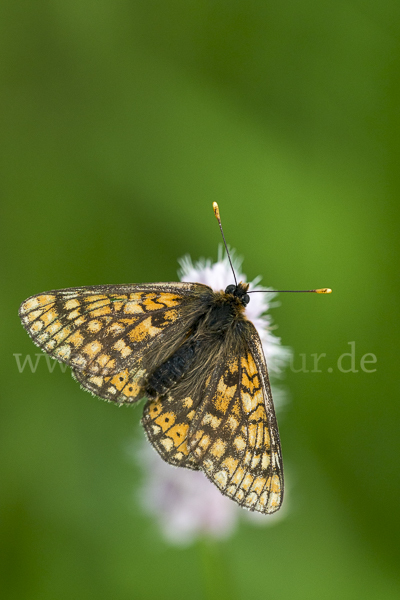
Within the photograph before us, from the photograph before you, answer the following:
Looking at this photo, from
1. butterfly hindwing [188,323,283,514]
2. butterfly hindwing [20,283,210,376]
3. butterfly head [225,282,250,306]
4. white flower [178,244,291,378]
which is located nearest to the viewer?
butterfly hindwing [188,323,283,514]

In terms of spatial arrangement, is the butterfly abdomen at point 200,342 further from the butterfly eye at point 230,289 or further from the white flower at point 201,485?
the white flower at point 201,485

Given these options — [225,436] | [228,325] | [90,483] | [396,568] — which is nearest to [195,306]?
[228,325]

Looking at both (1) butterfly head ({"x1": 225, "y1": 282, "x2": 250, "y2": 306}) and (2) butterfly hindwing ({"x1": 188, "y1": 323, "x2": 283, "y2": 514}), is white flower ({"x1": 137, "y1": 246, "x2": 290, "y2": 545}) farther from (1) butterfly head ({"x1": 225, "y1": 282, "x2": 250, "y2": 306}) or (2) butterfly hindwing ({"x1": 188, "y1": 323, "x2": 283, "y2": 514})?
(2) butterfly hindwing ({"x1": 188, "y1": 323, "x2": 283, "y2": 514})

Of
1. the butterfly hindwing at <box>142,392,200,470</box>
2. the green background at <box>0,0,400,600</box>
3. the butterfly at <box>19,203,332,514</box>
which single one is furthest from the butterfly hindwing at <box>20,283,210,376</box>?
the green background at <box>0,0,400,600</box>

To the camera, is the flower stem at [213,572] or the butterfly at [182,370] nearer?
the butterfly at [182,370]

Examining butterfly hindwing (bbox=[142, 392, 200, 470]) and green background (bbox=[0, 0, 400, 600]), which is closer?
butterfly hindwing (bbox=[142, 392, 200, 470])

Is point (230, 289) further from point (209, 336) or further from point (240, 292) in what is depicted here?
point (209, 336)

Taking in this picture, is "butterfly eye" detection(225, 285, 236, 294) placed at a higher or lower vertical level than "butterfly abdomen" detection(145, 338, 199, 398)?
higher

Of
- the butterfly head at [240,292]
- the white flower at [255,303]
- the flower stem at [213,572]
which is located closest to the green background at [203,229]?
the flower stem at [213,572]
